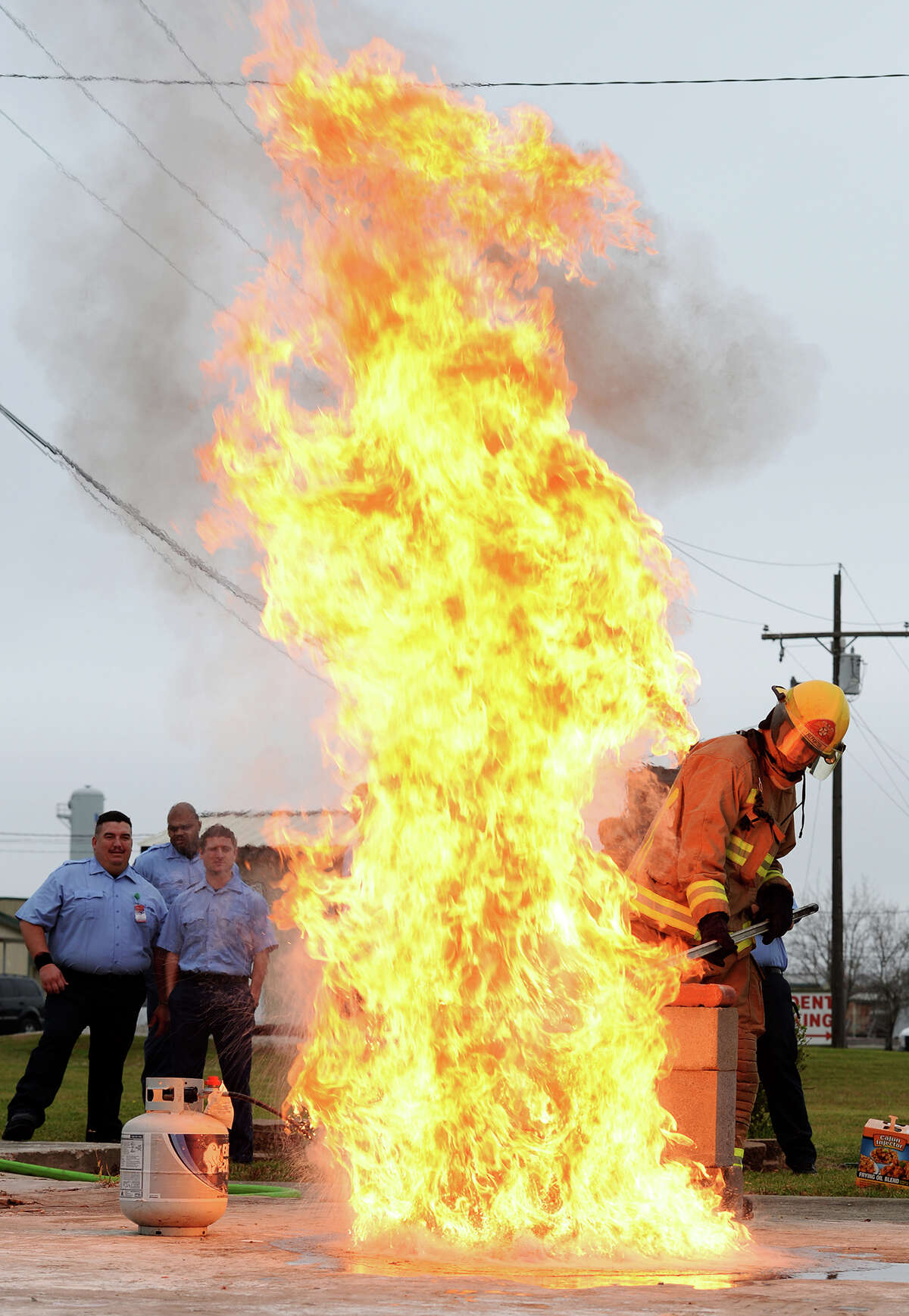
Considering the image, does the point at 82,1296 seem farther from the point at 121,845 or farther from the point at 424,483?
the point at 121,845

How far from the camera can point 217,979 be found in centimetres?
954

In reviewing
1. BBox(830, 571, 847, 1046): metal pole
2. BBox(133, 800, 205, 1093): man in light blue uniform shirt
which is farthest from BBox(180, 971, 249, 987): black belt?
BBox(830, 571, 847, 1046): metal pole

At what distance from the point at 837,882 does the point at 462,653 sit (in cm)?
3277

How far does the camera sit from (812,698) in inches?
290

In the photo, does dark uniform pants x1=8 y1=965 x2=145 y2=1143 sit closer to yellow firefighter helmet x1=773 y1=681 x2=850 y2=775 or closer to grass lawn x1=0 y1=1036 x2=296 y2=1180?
grass lawn x1=0 y1=1036 x2=296 y2=1180

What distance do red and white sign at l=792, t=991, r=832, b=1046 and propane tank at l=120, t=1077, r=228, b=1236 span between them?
27.6 m

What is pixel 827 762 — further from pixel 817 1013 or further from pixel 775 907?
pixel 817 1013

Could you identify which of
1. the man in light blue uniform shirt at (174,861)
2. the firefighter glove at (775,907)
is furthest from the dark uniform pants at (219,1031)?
the firefighter glove at (775,907)

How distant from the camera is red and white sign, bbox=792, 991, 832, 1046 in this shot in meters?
34.2

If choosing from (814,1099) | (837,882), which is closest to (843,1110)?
(814,1099)

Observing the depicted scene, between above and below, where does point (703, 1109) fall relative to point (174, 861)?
below

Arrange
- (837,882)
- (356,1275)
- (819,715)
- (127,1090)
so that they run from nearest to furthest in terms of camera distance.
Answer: (356,1275), (819,715), (127,1090), (837,882)

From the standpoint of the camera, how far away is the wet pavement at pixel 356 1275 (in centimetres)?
496

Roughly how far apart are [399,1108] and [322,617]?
2.04 m
